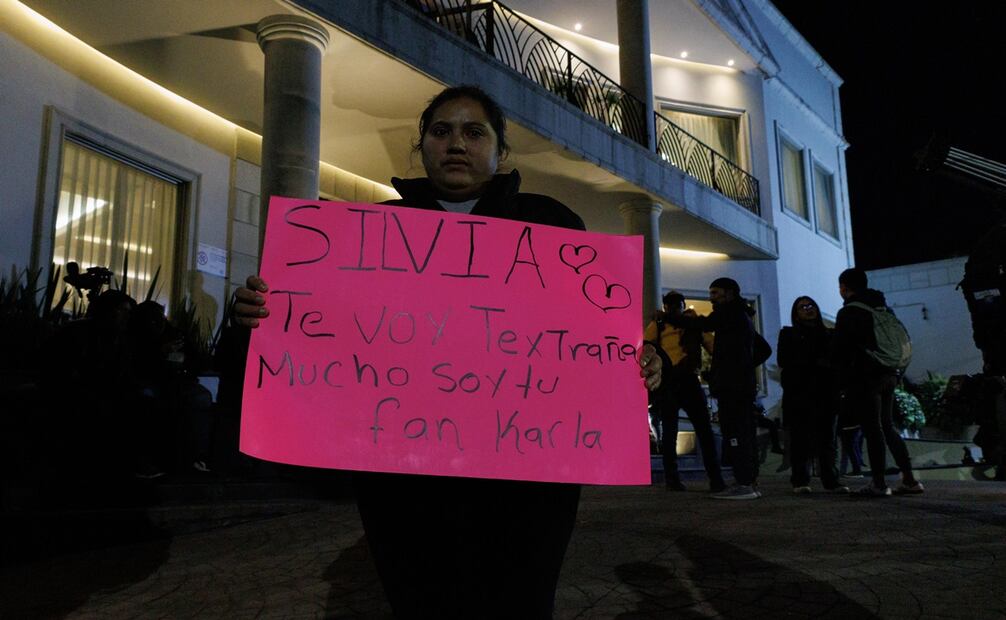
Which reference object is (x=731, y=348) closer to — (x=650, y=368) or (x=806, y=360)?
(x=806, y=360)

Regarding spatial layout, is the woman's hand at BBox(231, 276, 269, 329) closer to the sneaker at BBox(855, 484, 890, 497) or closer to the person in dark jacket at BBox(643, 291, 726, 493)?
the person in dark jacket at BBox(643, 291, 726, 493)

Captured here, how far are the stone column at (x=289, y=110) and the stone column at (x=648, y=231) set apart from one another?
277 inches

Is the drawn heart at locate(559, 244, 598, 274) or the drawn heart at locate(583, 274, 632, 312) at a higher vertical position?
the drawn heart at locate(559, 244, 598, 274)

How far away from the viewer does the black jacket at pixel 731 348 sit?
634 cm

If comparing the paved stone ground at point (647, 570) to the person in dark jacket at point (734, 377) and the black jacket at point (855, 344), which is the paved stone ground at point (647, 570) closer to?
the person in dark jacket at point (734, 377)

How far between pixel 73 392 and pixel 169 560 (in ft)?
5.13

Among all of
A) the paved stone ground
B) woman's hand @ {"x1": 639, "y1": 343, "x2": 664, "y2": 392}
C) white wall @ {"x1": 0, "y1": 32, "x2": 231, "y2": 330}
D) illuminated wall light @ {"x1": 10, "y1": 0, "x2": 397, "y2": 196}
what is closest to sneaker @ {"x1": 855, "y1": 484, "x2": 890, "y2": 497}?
the paved stone ground

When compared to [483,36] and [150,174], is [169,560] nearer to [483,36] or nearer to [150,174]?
[150,174]

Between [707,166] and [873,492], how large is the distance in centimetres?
1275

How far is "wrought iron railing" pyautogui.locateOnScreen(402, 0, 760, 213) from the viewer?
11398 mm

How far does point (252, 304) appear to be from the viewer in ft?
5.46

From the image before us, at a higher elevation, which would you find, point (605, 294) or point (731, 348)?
point (731, 348)

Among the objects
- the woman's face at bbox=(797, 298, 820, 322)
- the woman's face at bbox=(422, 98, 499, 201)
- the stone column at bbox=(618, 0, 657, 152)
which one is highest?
the stone column at bbox=(618, 0, 657, 152)

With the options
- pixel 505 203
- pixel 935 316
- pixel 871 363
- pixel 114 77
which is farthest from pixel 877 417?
pixel 935 316
